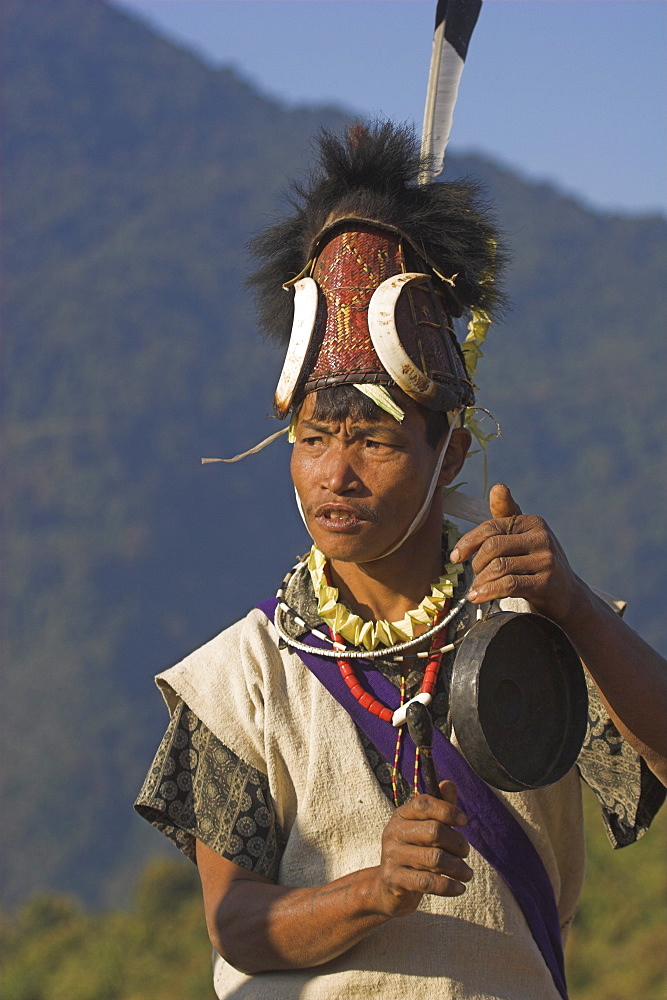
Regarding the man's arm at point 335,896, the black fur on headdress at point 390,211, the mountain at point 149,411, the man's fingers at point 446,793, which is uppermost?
the mountain at point 149,411

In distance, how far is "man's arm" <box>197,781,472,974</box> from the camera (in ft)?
8.98

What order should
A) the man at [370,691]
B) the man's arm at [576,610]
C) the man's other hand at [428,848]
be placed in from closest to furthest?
the man's other hand at [428,848]
the man's arm at [576,610]
the man at [370,691]

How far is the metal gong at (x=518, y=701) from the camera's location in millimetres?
2803

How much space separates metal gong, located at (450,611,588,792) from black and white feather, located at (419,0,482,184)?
1.79 meters

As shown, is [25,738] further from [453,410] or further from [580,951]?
[453,410]

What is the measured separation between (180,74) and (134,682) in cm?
10197

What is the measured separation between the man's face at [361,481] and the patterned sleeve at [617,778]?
0.71 m

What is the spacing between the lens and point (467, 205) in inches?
141

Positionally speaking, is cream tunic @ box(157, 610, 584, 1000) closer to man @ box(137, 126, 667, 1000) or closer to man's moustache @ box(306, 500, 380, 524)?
man @ box(137, 126, 667, 1000)

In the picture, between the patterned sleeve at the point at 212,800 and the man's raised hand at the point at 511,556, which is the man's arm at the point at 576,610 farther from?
the patterned sleeve at the point at 212,800

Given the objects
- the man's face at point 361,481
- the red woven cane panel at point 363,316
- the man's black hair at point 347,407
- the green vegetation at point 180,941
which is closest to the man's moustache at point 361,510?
the man's face at point 361,481

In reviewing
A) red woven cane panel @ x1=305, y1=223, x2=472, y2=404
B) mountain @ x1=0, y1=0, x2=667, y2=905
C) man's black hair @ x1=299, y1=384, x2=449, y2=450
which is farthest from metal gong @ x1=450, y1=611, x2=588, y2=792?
mountain @ x1=0, y1=0, x2=667, y2=905

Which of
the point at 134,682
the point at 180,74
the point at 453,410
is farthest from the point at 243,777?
the point at 180,74

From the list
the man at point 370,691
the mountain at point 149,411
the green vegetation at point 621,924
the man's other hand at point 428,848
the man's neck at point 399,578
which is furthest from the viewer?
the mountain at point 149,411
